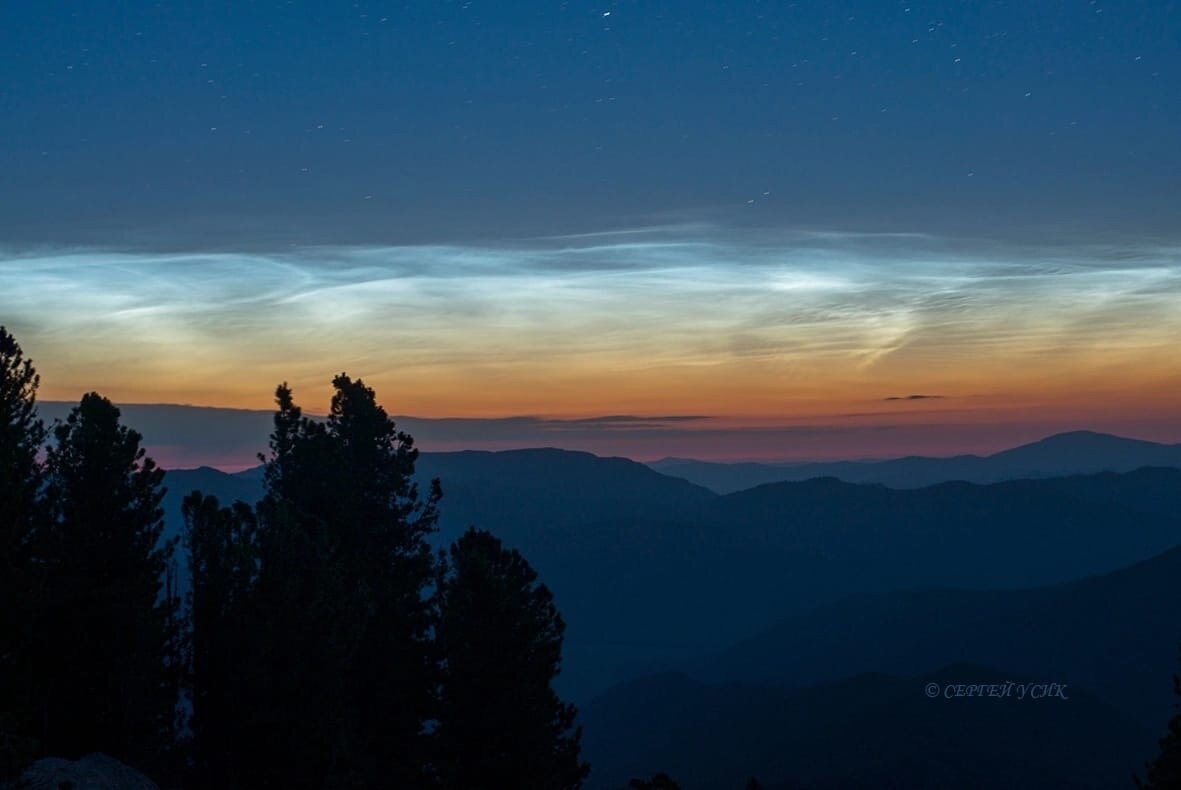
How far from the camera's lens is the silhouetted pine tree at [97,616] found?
92.4 feet

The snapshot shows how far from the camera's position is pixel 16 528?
24.0m

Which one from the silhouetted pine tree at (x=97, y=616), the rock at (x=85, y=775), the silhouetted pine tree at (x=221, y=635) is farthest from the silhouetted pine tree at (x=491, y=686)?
the rock at (x=85, y=775)

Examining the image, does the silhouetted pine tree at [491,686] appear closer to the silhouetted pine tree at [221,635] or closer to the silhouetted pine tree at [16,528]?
the silhouetted pine tree at [221,635]

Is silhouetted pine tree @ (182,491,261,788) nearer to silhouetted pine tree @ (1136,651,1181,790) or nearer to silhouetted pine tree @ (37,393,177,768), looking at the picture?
silhouetted pine tree @ (37,393,177,768)

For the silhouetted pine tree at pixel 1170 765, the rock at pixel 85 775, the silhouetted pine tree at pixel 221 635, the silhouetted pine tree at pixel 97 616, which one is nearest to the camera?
the rock at pixel 85 775

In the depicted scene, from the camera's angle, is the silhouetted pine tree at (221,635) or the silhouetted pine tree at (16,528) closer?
the silhouetted pine tree at (16,528)

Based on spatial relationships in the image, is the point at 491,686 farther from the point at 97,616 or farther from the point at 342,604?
the point at 97,616

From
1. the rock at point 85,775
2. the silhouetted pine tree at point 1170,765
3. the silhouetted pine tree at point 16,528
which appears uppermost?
the silhouetted pine tree at point 16,528

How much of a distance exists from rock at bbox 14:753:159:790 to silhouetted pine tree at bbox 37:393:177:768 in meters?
5.66

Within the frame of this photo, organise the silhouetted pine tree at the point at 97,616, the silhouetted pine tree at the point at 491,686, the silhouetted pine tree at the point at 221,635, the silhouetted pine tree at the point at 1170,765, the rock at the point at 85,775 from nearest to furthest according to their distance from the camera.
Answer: the rock at the point at 85,775
the silhouetted pine tree at the point at 97,616
the silhouetted pine tree at the point at 221,635
the silhouetted pine tree at the point at 491,686
the silhouetted pine tree at the point at 1170,765

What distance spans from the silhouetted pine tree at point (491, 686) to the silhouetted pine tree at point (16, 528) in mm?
12776

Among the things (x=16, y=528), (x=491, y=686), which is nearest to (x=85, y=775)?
(x=16, y=528)

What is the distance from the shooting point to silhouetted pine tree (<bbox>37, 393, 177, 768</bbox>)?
92.4 ft

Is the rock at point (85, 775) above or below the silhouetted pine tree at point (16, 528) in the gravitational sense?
below
